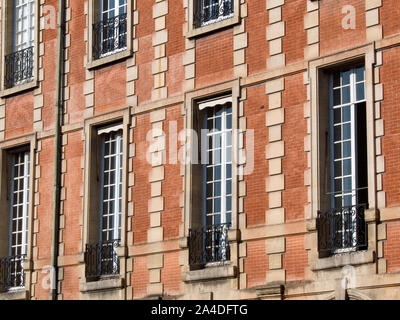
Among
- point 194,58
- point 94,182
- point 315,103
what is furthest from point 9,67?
point 315,103

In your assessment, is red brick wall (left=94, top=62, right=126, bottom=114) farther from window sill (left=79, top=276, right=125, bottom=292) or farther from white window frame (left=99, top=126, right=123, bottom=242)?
window sill (left=79, top=276, right=125, bottom=292)

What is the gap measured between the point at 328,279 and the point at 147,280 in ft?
14.1

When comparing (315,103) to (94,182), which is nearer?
(315,103)

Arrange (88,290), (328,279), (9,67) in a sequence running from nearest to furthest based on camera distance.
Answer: (328,279) → (88,290) → (9,67)

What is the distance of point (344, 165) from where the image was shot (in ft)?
71.1

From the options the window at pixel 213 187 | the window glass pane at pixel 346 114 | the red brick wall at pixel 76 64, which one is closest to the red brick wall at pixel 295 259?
the window at pixel 213 187

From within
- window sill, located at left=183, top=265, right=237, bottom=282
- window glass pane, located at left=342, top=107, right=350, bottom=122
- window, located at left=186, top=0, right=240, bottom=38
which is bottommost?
window sill, located at left=183, top=265, right=237, bottom=282

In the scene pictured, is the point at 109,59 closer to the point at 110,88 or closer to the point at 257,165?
the point at 110,88

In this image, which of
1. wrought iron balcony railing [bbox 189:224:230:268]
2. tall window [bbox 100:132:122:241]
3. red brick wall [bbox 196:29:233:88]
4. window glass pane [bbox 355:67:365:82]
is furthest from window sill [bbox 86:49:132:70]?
window glass pane [bbox 355:67:365:82]

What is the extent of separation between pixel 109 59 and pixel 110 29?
0.75 m

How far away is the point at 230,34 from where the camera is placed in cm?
2361

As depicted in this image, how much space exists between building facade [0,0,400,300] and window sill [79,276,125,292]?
1.5 inches

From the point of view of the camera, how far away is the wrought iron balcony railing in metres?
23.3

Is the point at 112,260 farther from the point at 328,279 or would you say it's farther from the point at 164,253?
the point at 328,279
